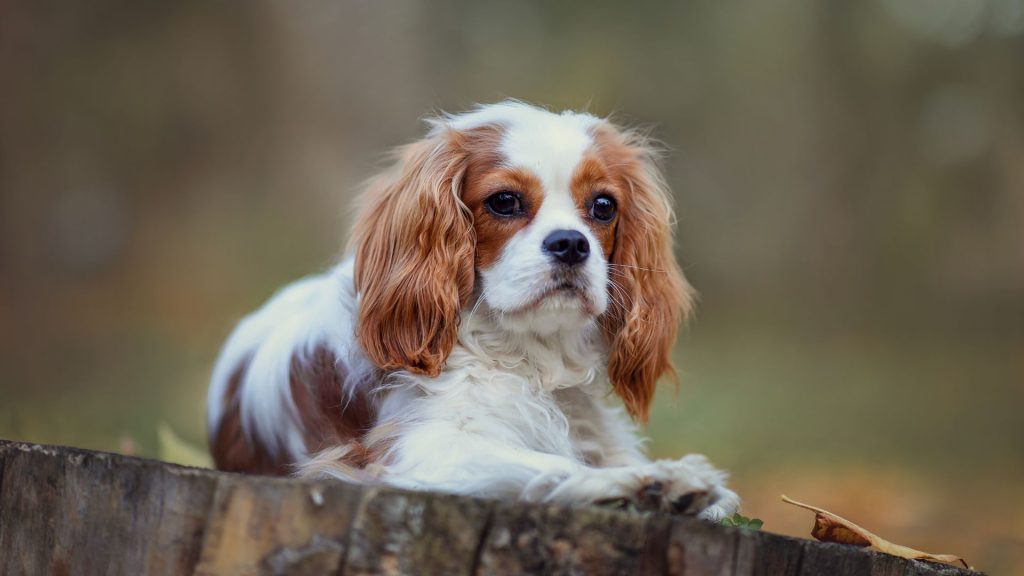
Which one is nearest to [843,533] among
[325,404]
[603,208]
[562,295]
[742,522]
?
[742,522]

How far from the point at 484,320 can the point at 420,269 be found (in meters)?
0.25

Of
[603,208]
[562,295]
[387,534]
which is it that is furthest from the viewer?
[603,208]

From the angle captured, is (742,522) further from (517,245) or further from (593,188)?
(593,188)

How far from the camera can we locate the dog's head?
3.15 metres

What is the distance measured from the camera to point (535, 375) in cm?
331

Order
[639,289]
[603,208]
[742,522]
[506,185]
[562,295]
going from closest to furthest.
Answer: [742,522] < [562,295] < [506,185] < [603,208] < [639,289]

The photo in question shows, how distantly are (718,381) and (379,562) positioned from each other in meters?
7.70

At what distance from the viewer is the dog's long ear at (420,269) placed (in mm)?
3205

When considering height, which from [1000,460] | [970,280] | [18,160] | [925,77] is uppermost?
[925,77]

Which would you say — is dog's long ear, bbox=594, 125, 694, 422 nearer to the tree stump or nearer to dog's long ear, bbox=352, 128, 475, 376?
dog's long ear, bbox=352, 128, 475, 376

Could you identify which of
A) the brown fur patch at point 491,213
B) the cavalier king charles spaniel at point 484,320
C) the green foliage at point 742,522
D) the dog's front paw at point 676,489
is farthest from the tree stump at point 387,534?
the brown fur patch at point 491,213

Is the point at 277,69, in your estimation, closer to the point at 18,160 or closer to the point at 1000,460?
the point at 18,160

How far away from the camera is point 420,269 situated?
326 centimetres

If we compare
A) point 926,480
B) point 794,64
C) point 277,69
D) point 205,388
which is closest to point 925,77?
point 794,64
